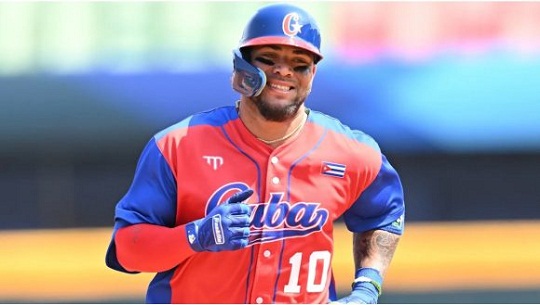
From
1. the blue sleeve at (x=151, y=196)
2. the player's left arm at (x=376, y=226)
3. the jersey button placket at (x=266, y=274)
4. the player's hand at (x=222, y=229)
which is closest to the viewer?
the player's hand at (x=222, y=229)

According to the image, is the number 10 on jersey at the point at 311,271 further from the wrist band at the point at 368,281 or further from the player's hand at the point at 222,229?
the player's hand at the point at 222,229

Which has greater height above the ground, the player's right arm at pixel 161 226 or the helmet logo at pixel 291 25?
the helmet logo at pixel 291 25

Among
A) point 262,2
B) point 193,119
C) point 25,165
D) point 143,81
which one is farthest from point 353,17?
point 193,119

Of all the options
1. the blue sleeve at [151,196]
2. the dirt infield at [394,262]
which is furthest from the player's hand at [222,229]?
the dirt infield at [394,262]

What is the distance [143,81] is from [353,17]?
1.46 m

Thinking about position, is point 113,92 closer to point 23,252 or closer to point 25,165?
point 25,165

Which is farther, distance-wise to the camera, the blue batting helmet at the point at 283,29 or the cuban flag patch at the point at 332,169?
the cuban flag patch at the point at 332,169

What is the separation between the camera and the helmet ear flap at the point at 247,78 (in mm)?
2732

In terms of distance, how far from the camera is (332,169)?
2885mm

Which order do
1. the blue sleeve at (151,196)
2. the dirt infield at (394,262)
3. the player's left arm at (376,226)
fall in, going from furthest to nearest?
the dirt infield at (394,262), the player's left arm at (376,226), the blue sleeve at (151,196)

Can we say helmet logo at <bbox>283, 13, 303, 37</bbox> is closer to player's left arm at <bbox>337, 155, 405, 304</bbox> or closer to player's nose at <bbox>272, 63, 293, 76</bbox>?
player's nose at <bbox>272, 63, 293, 76</bbox>

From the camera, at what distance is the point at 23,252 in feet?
22.6

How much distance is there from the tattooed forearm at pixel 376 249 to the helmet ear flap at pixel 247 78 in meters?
0.61

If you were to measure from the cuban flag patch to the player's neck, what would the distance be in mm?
128
